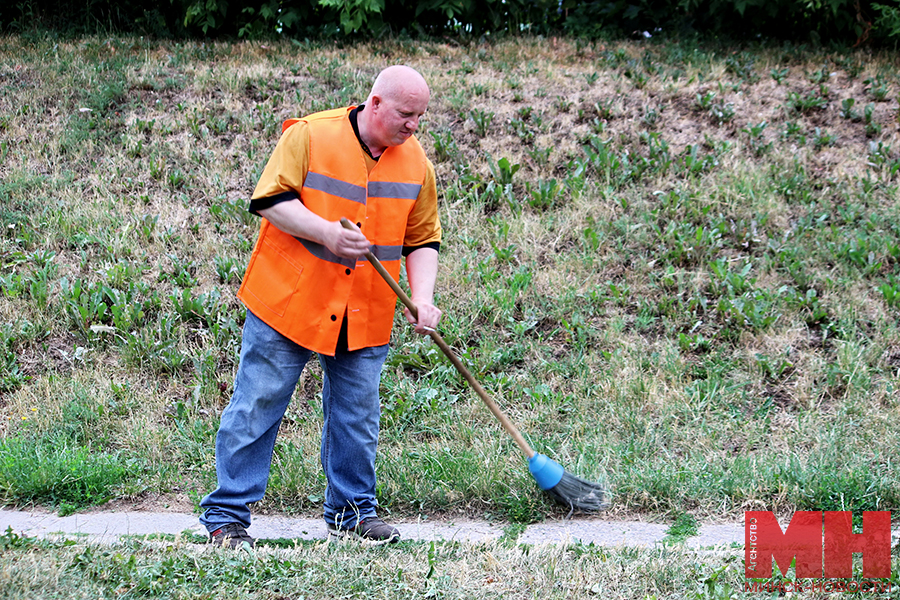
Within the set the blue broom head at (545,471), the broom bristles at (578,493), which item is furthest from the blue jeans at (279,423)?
the broom bristles at (578,493)

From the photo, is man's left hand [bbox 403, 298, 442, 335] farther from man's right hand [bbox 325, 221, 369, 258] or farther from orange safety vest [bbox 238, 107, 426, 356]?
man's right hand [bbox 325, 221, 369, 258]

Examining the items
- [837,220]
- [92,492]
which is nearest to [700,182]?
[837,220]

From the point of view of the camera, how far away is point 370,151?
10.9 ft

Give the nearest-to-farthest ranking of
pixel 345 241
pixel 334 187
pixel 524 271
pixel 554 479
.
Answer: pixel 345 241, pixel 334 187, pixel 554 479, pixel 524 271

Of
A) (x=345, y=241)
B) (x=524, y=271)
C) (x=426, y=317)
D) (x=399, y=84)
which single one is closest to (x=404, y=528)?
(x=426, y=317)

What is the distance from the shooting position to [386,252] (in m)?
3.43

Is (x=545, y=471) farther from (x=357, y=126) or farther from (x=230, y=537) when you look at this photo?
(x=357, y=126)

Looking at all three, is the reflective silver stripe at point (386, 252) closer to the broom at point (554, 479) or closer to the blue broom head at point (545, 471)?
the broom at point (554, 479)

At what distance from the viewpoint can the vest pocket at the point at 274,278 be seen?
3.25 m

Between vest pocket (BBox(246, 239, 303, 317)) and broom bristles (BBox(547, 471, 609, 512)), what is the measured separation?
157 centimetres

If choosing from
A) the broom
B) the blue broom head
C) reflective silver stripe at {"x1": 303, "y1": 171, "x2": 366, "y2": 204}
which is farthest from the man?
the blue broom head

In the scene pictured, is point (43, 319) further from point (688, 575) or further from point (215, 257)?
point (688, 575)

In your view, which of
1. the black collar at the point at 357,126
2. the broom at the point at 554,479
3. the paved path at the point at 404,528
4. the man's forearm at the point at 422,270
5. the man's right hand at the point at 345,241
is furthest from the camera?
the broom at the point at 554,479

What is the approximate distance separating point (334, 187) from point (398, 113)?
40 cm
